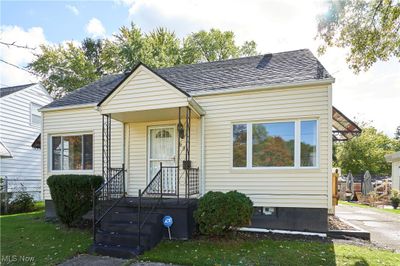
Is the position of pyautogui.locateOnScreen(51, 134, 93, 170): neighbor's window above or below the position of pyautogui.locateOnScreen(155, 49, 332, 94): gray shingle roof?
below

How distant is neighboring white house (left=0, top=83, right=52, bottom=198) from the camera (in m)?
15.5

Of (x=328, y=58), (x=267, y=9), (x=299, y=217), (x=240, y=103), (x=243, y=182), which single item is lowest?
(x=299, y=217)

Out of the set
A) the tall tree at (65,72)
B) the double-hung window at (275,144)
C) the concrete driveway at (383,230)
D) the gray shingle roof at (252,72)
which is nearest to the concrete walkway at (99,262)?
the double-hung window at (275,144)

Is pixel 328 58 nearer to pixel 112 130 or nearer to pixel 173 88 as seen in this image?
pixel 173 88

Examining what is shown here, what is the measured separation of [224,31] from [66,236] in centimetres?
2873

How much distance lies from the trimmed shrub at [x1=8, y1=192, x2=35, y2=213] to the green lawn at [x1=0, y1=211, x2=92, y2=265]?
13.4 ft

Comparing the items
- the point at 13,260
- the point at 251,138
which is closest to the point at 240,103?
the point at 251,138

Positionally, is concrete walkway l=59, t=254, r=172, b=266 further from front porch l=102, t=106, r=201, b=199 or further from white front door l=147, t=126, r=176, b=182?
white front door l=147, t=126, r=176, b=182

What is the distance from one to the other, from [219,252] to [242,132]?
3.47 m

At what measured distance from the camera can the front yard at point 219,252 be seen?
216 inches

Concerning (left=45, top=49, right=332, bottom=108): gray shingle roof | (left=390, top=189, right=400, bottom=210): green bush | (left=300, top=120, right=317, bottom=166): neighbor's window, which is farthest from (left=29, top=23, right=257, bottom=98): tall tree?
(left=390, top=189, right=400, bottom=210): green bush

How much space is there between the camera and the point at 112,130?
377 inches

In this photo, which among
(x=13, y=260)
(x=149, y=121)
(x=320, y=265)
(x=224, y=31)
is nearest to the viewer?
(x=320, y=265)

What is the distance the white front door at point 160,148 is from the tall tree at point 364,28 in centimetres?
558
